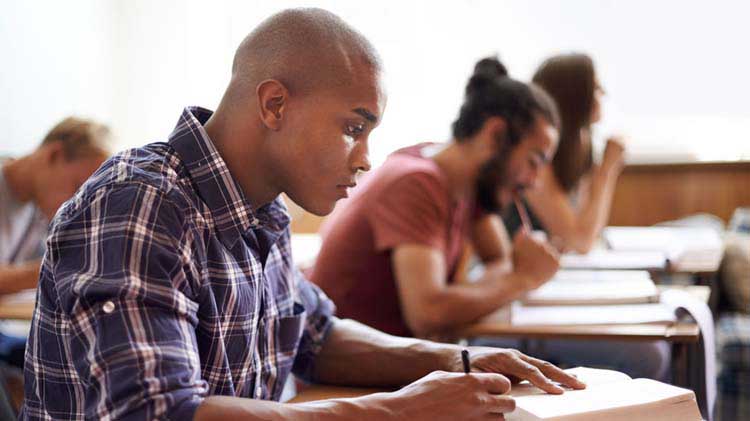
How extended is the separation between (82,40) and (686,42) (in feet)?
9.43

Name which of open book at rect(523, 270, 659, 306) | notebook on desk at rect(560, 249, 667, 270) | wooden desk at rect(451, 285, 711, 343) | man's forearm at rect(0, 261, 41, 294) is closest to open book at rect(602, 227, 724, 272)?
notebook on desk at rect(560, 249, 667, 270)

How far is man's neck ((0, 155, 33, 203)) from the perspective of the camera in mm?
2492

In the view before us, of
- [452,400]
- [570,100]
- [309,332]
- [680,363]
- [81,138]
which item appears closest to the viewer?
[452,400]

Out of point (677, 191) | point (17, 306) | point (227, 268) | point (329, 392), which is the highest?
point (227, 268)

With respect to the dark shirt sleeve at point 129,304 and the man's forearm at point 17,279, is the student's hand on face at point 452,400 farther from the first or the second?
the man's forearm at point 17,279

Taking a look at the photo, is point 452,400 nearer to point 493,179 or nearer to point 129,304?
point 129,304

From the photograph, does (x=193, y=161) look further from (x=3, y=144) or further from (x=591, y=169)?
(x=3, y=144)

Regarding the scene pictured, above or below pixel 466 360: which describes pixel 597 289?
below

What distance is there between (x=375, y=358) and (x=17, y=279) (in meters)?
1.31

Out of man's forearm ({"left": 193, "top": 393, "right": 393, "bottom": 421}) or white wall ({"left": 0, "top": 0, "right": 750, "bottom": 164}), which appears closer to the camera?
man's forearm ({"left": 193, "top": 393, "right": 393, "bottom": 421})

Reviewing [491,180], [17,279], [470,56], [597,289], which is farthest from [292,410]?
[470,56]

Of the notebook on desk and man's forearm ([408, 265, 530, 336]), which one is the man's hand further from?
the notebook on desk

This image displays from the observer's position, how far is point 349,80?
106 cm

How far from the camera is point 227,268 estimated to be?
3.35ft
